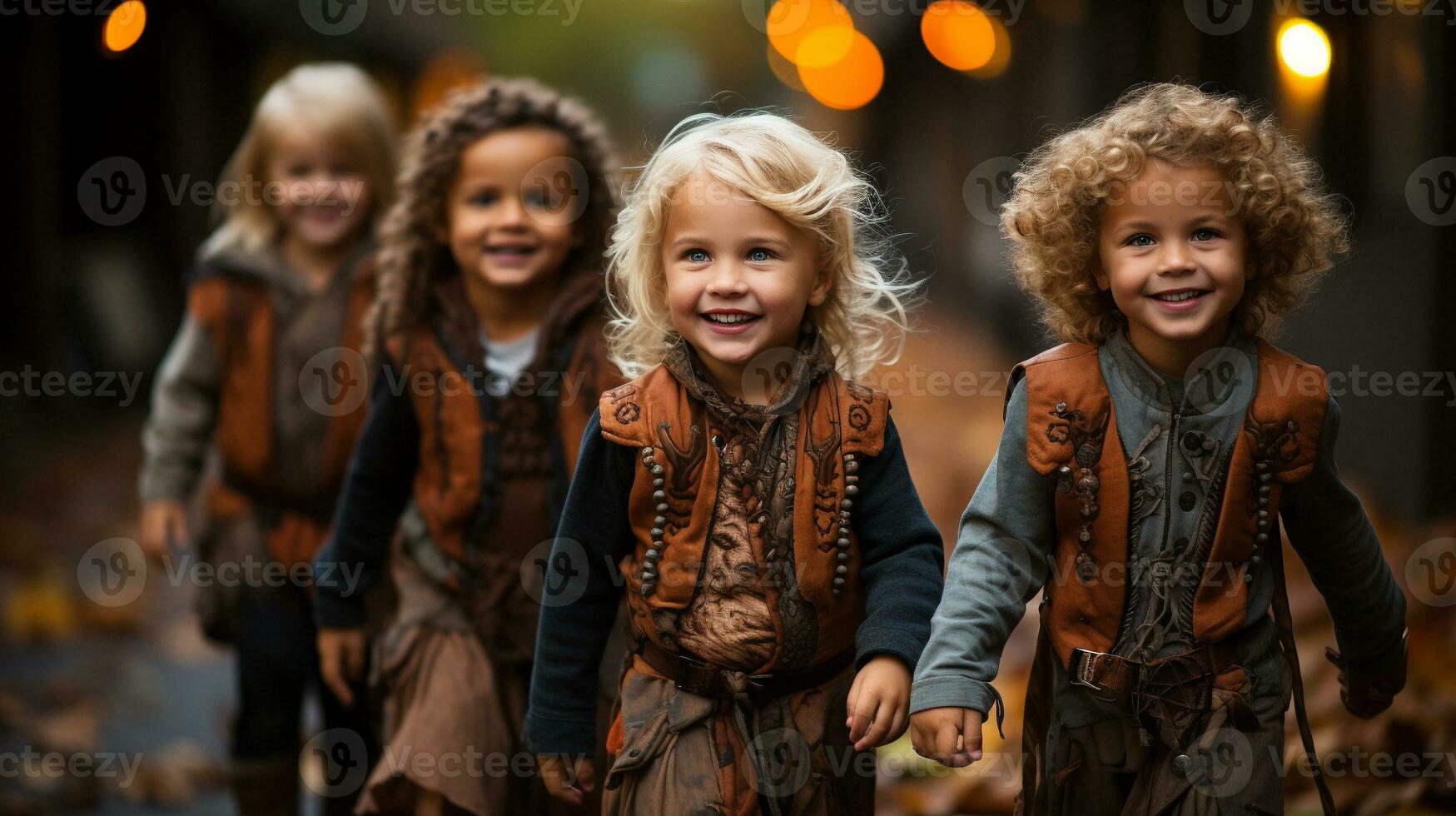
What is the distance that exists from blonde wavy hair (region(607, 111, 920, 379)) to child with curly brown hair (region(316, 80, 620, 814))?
1.57 ft

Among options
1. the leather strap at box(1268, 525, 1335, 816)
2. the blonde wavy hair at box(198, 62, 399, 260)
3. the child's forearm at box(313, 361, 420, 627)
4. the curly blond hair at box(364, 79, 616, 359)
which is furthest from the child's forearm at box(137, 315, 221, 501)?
the leather strap at box(1268, 525, 1335, 816)

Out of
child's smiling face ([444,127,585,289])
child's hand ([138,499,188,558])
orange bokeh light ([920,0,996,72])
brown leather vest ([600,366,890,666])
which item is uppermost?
orange bokeh light ([920,0,996,72])

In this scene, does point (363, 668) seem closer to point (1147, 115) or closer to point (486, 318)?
point (486, 318)

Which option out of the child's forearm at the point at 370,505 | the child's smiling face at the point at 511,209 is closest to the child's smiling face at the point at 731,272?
the child's smiling face at the point at 511,209

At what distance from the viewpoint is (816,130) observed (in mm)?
5277

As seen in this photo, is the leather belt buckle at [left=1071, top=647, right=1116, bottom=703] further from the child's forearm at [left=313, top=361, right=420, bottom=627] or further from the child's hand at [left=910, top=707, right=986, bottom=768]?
the child's forearm at [left=313, top=361, right=420, bottom=627]

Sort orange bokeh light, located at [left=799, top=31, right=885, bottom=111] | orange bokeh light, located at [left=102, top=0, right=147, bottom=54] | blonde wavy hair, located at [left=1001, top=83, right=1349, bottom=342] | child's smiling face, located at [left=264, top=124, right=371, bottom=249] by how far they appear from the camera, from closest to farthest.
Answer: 1. blonde wavy hair, located at [left=1001, top=83, right=1349, bottom=342]
2. child's smiling face, located at [left=264, top=124, right=371, bottom=249]
3. orange bokeh light, located at [left=102, top=0, right=147, bottom=54]
4. orange bokeh light, located at [left=799, top=31, right=885, bottom=111]

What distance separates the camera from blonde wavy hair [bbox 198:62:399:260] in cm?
420

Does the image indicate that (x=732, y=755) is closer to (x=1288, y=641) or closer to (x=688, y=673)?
(x=688, y=673)

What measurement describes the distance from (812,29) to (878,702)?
735 cm

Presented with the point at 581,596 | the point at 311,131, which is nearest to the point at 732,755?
the point at 581,596

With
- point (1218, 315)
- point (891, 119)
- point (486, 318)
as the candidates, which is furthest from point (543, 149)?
point (891, 119)

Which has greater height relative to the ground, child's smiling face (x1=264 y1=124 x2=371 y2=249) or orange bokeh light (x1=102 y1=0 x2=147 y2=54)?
orange bokeh light (x1=102 y1=0 x2=147 y2=54)

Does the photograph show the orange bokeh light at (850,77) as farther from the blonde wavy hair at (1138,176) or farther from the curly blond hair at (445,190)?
the blonde wavy hair at (1138,176)
